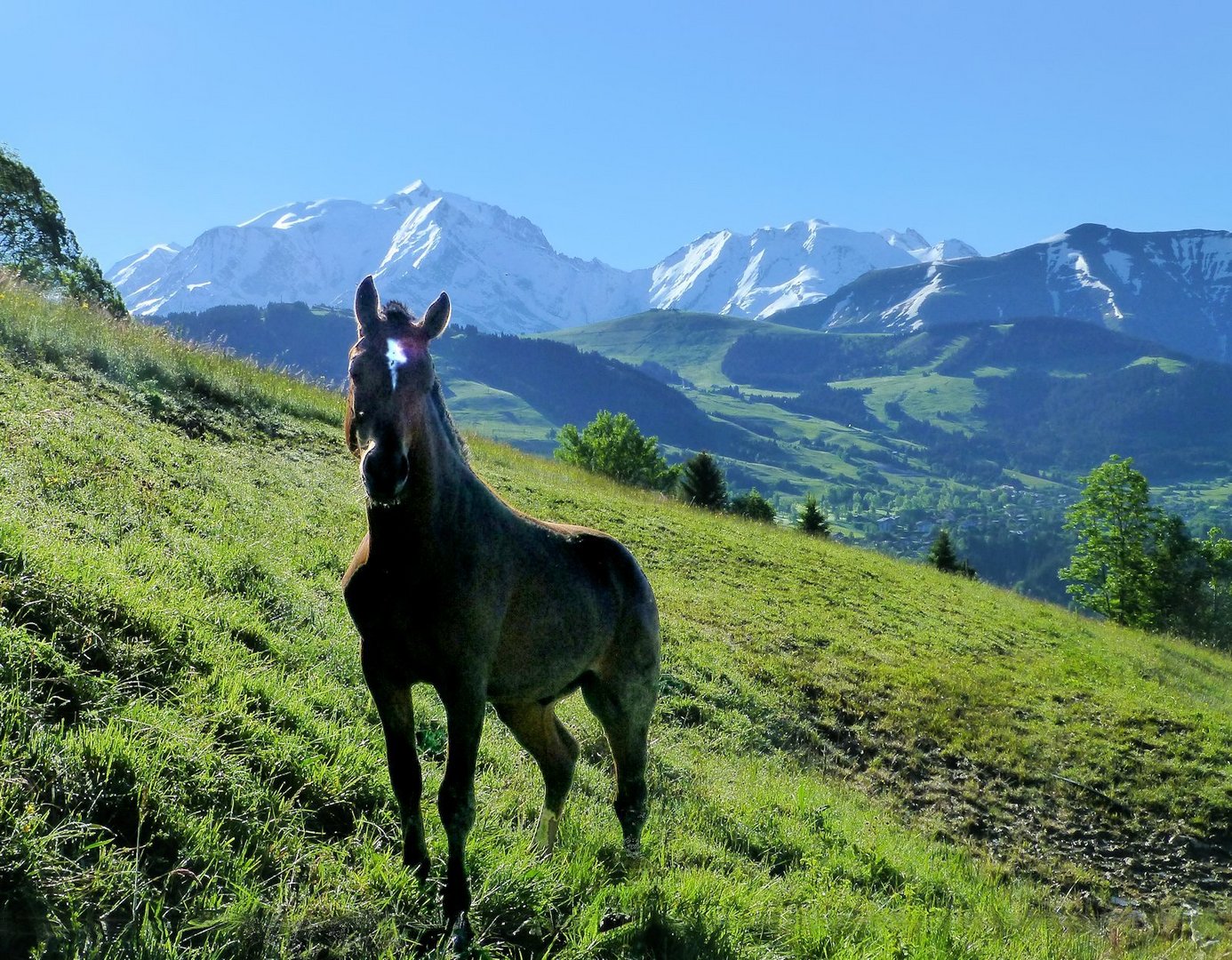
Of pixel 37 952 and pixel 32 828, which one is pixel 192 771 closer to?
pixel 32 828

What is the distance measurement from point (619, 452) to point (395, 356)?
5340 cm

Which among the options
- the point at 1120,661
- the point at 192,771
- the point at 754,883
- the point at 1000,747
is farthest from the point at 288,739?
the point at 1120,661

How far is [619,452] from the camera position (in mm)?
56219

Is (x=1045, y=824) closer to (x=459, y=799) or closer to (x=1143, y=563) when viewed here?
(x=459, y=799)

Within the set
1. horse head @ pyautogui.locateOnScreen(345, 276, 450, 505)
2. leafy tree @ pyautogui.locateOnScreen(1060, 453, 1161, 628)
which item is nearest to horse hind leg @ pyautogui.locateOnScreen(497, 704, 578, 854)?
horse head @ pyautogui.locateOnScreen(345, 276, 450, 505)

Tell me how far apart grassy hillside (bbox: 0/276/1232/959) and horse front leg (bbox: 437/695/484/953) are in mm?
157

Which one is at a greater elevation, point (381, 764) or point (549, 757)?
point (549, 757)

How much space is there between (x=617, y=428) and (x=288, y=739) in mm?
54435

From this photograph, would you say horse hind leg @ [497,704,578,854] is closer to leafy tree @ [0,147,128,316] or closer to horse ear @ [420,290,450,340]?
horse ear @ [420,290,450,340]

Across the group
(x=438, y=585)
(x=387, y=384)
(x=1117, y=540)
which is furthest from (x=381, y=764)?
(x=1117, y=540)

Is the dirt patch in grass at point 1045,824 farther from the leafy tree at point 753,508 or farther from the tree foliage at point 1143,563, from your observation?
the tree foliage at point 1143,563

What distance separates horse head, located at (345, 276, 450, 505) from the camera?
262 cm

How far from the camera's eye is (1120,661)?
19.9m

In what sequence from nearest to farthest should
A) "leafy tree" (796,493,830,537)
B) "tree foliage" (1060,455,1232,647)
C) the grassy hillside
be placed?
the grassy hillside, "leafy tree" (796,493,830,537), "tree foliage" (1060,455,1232,647)
